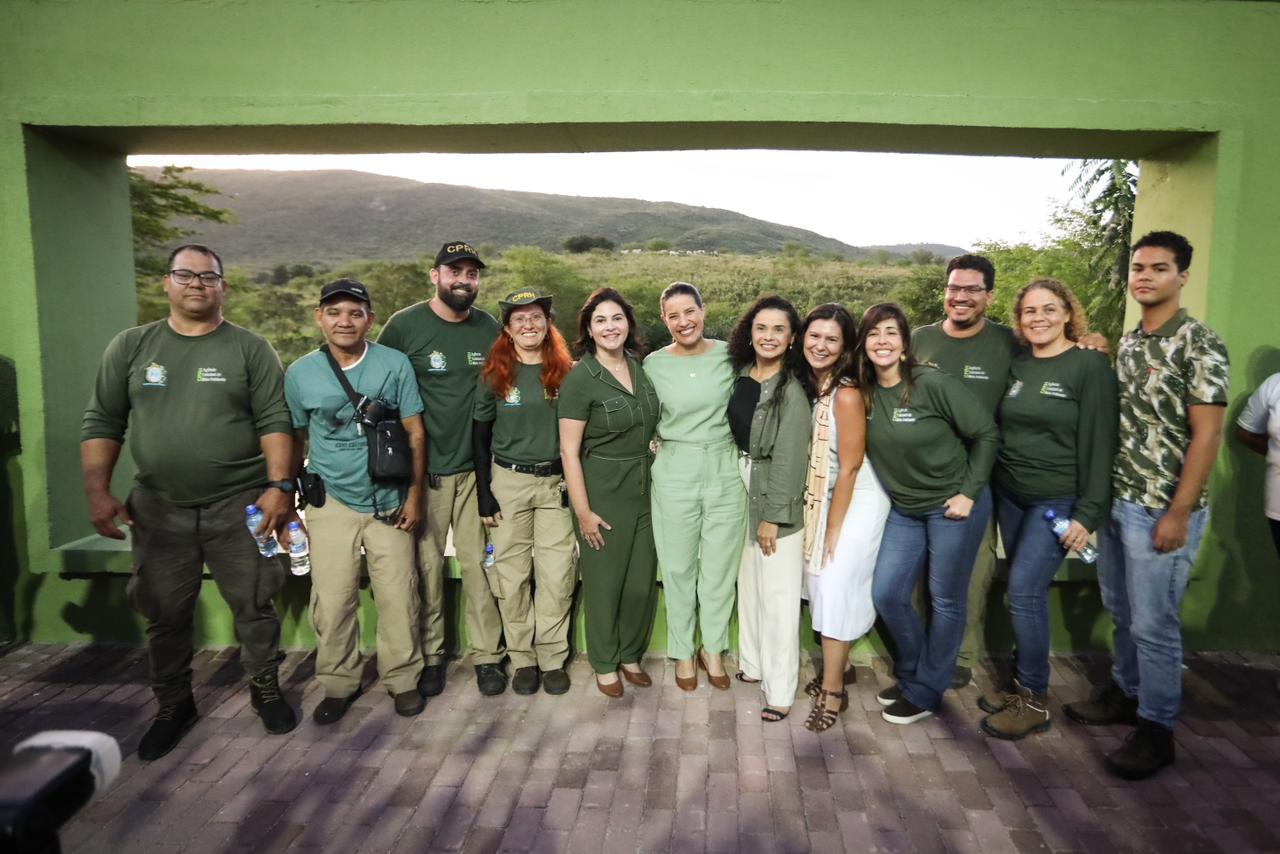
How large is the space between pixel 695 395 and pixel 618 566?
0.95 meters

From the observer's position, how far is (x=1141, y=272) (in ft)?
10.3

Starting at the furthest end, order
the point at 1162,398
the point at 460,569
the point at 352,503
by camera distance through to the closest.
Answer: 1. the point at 460,569
2. the point at 352,503
3. the point at 1162,398

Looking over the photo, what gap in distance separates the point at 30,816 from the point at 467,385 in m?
2.71

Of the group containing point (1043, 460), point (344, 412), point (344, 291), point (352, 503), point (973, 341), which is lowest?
point (352, 503)

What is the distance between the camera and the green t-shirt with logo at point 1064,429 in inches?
124

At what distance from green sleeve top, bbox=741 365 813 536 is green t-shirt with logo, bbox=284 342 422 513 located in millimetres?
1666

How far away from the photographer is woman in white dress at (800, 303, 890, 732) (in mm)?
3316

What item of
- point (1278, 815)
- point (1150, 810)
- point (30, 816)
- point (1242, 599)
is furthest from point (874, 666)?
point (30, 816)

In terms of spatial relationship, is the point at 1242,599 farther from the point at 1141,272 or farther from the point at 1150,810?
the point at 1141,272

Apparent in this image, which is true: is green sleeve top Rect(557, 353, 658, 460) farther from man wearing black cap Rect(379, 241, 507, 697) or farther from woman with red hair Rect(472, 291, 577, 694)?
man wearing black cap Rect(379, 241, 507, 697)

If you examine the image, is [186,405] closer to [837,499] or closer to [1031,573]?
[837,499]

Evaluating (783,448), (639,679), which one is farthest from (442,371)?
(639,679)

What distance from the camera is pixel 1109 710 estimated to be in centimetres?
353

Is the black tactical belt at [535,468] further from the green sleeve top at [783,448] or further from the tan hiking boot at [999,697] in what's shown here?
the tan hiking boot at [999,697]
